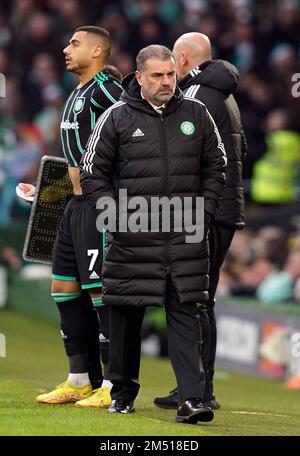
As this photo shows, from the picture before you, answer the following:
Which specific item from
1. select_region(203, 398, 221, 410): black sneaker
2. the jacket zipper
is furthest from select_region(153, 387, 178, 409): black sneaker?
the jacket zipper

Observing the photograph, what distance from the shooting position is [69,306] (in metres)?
8.70

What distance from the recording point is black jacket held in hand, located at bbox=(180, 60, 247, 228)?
8.80 meters

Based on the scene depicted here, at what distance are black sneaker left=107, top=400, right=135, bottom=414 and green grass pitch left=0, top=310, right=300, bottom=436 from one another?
0.07 meters

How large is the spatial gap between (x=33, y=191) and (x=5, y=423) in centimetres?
194

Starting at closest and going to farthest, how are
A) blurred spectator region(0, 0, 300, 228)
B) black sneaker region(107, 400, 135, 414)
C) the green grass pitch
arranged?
1. the green grass pitch
2. black sneaker region(107, 400, 135, 414)
3. blurred spectator region(0, 0, 300, 228)

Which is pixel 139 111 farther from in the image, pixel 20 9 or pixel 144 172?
pixel 20 9

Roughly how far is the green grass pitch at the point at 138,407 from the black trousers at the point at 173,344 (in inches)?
8.9

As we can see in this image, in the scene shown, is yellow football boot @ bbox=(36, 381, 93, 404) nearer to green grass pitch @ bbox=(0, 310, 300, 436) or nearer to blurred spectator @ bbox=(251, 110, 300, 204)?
green grass pitch @ bbox=(0, 310, 300, 436)

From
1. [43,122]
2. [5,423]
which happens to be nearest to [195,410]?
[5,423]

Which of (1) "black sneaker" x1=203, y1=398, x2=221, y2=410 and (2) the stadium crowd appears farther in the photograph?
(2) the stadium crowd

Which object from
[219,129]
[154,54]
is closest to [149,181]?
[154,54]

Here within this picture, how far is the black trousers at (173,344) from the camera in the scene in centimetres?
783

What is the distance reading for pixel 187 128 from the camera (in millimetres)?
7848

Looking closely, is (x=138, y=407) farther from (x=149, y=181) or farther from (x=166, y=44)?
(x=166, y=44)
